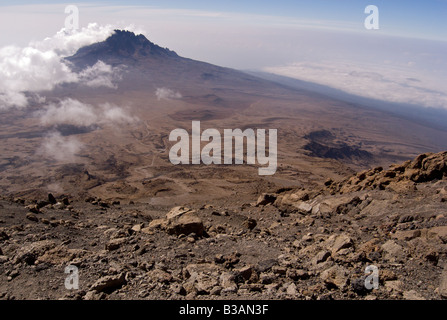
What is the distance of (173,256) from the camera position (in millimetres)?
6434

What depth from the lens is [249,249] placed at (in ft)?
23.7

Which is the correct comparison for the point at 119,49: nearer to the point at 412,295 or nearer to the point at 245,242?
the point at 245,242

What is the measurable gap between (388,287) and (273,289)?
1.84 m

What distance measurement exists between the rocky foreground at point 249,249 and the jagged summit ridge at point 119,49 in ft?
485

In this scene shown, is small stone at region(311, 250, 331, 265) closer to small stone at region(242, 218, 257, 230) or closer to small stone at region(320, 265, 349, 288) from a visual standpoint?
small stone at region(320, 265, 349, 288)

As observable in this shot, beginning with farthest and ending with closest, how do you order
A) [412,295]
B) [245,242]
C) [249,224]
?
[249,224] → [245,242] → [412,295]

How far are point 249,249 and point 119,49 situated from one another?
524 feet

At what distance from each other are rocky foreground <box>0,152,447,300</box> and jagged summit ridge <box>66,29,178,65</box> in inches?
5821

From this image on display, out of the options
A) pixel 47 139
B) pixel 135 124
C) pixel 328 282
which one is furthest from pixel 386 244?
pixel 135 124

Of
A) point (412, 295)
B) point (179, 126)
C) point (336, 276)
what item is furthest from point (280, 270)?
point (179, 126)

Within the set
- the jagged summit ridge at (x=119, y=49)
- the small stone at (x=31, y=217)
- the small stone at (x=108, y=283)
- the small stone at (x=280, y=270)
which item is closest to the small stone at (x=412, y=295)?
the small stone at (x=280, y=270)

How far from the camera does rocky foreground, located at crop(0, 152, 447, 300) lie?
486cm

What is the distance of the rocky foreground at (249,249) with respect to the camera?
4.86m

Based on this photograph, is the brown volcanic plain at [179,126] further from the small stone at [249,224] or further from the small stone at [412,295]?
the small stone at [412,295]
